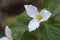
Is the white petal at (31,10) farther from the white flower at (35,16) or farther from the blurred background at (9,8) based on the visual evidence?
the blurred background at (9,8)

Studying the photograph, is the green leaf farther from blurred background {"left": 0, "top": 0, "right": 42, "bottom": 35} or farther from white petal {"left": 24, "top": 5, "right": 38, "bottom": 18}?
blurred background {"left": 0, "top": 0, "right": 42, "bottom": 35}

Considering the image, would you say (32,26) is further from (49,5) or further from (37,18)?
(49,5)

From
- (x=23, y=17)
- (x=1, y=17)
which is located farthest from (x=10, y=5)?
(x=23, y=17)

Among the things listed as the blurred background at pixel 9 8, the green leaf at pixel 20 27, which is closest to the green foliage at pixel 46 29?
the green leaf at pixel 20 27

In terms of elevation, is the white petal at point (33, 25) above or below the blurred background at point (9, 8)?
below

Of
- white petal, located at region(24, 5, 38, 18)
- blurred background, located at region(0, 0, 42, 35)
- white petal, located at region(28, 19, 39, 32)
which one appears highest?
blurred background, located at region(0, 0, 42, 35)

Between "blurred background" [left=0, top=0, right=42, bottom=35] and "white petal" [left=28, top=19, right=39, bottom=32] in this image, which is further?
"blurred background" [left=0, top=0, right=42, bottom=35]

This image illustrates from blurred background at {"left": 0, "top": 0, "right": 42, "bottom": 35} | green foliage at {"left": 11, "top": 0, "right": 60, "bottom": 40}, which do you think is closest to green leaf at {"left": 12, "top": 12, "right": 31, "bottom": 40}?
green foliage at {"left": 11, "top": 0, "right": 60, "bottom": 40}

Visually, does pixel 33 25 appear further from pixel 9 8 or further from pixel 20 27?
pixel 9 8
